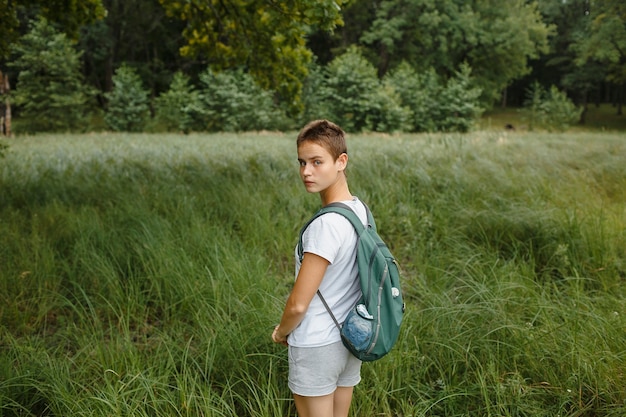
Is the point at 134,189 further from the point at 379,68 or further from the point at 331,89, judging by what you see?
the point at 379,68

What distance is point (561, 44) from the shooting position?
55.5m

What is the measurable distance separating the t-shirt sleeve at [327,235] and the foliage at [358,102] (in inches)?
964

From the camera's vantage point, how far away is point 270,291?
372 centimetres

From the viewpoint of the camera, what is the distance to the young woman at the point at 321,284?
177 centimetres

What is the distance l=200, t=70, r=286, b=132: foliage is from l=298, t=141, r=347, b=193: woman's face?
87.6ft

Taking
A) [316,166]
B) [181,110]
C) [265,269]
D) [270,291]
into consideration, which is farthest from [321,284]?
[181,110]

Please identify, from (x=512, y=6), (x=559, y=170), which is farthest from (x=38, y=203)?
(x=512, y=6)

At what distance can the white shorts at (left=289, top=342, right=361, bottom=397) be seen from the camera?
6.14 feet

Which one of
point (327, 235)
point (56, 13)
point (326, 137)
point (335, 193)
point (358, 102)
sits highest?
point (56, 13)

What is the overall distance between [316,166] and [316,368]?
731 mm

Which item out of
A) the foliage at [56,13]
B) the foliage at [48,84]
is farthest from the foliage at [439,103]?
the foliage at [56,13]

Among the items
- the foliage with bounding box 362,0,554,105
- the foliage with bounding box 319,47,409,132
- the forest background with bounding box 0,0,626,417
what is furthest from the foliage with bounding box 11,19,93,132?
the forest background with bounding box 0,0,626,417

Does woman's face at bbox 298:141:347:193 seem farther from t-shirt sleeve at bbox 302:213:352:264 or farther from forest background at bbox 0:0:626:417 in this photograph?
forest background at bbox 0:0:626:417

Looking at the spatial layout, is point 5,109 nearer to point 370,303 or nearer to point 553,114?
point 370,303
